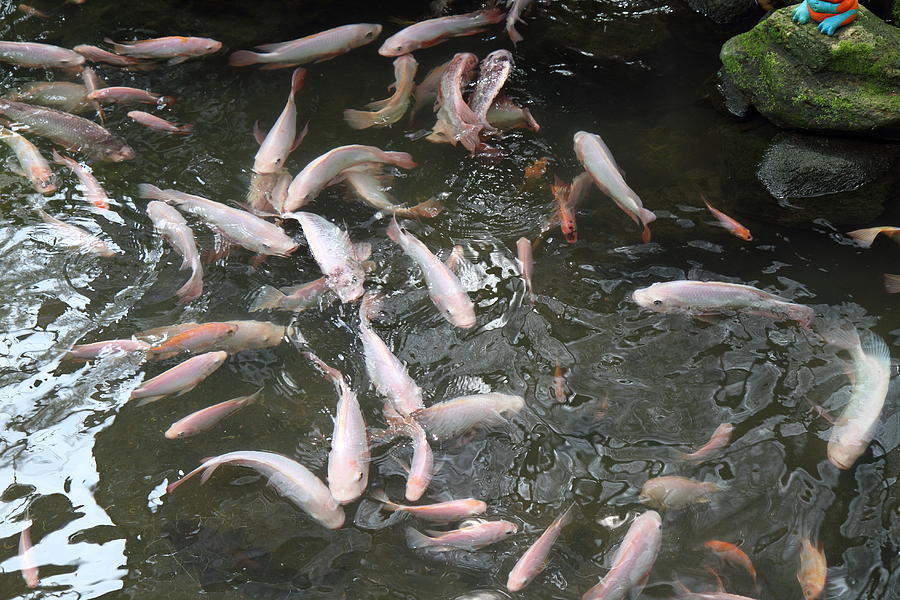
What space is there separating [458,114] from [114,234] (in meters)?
2.58

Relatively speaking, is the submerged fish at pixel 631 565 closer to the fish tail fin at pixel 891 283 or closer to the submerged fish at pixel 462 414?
the submerged fish at pixel 462 414

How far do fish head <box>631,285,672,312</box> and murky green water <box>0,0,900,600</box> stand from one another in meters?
0.09

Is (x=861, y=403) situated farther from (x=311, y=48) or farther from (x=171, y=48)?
(x=171, y=48)

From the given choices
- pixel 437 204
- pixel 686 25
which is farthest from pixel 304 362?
pixel 686 25

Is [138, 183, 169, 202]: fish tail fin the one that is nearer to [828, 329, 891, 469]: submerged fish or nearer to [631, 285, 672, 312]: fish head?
[631, 285, 672, 312]: fish head

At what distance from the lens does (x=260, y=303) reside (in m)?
4.30

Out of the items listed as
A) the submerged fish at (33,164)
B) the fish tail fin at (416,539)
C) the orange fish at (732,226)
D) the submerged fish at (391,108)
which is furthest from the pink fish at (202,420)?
the orange fish at (732,226)

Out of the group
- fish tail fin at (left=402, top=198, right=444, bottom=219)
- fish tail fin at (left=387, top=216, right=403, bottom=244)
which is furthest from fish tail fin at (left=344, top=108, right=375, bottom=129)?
fish tail fin at (left=387, top=216, right=403, bottom=244)

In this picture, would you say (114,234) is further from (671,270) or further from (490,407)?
(671,270)

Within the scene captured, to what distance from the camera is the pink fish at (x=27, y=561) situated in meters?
3.22

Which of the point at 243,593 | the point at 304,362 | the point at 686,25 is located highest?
the point at 686,25

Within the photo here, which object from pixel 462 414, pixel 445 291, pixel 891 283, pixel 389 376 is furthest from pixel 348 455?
pixel 891 283

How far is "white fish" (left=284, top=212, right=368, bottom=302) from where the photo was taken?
4.25m

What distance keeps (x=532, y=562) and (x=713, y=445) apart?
120cm
